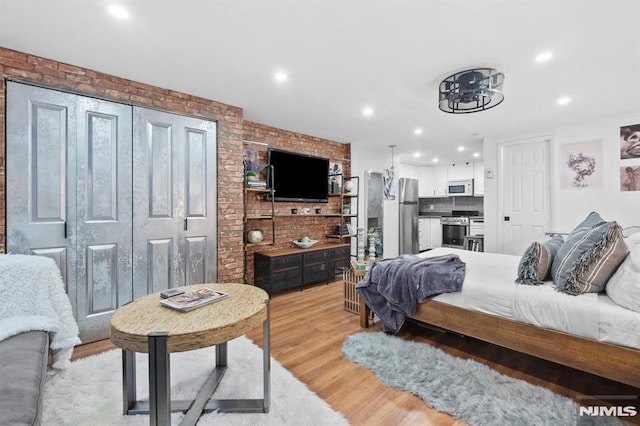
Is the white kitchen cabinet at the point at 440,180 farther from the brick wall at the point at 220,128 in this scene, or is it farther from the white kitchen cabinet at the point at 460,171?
the brick wall at the point at 220,128

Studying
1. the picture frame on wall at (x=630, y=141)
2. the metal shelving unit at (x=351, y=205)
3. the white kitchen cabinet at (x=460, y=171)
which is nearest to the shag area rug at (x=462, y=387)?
the metal shelving unit at (x=351, y=205)

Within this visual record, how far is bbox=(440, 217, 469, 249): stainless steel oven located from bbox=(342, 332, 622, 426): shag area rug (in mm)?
5395

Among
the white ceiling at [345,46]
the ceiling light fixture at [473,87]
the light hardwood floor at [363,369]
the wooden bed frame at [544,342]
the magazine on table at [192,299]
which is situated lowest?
the light hardwood floor at [363,369]

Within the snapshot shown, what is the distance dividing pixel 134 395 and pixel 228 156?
2.54 meters

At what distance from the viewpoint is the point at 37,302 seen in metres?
1.93

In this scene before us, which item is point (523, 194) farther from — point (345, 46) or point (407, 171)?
point (345, 46)

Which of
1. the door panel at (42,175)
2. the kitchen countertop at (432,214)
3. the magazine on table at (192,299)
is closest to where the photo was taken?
the magazine on table at (192,299)

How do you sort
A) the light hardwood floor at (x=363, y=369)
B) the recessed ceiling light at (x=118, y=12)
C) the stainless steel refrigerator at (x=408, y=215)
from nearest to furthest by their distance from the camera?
the light hardwood floor at (x=363, y=369) < the recessed ceiling light at (x=118, y=12) < the stainless steel refrigerator at (x=408, y=215)

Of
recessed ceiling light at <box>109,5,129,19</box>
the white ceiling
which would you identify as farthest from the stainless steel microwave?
recessed ceiling light at <box>109,5,129,19</box>

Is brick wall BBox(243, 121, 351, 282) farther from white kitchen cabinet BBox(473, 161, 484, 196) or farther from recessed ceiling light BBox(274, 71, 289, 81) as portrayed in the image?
white kitchen cabinet BBox(473, 161, 484, 196)

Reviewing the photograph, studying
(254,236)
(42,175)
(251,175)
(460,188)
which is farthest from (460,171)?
(42,175)

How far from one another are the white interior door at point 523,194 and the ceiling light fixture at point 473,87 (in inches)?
101

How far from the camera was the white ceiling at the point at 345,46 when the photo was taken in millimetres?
1855

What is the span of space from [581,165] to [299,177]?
13.6ft
